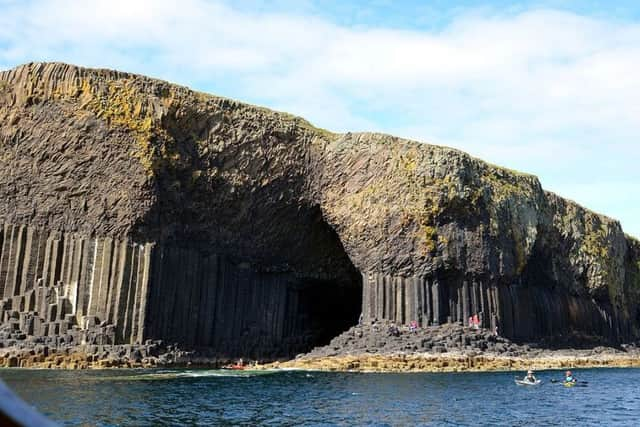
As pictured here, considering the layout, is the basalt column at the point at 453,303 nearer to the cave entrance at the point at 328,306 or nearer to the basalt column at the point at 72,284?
the cave entrance at the point at 328,306

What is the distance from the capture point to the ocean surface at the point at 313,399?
2403 cm

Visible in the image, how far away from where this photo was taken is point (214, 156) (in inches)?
2066

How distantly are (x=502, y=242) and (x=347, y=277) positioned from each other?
13.2m

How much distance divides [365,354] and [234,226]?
13.6m

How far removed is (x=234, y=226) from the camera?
2124 inches

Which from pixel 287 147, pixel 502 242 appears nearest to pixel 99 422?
pixel 287 147

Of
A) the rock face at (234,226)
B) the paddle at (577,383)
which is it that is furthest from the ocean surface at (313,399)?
the rock face at (234,226)

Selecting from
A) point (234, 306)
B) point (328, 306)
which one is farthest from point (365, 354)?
point (328, 306)

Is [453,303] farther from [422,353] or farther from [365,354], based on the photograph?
[365,354]

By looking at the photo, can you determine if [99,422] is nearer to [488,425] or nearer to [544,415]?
[488,425]

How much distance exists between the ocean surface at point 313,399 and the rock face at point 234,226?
788cm

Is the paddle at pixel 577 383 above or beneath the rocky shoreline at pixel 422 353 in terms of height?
beneath

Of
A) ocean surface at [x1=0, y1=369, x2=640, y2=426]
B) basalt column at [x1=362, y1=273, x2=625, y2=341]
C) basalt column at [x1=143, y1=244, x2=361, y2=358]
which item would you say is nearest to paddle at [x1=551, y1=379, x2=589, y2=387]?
Answer: ocean surface at [x1=0, y1=369, x2=640, y2=426]

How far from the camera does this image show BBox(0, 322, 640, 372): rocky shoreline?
43.9 m
